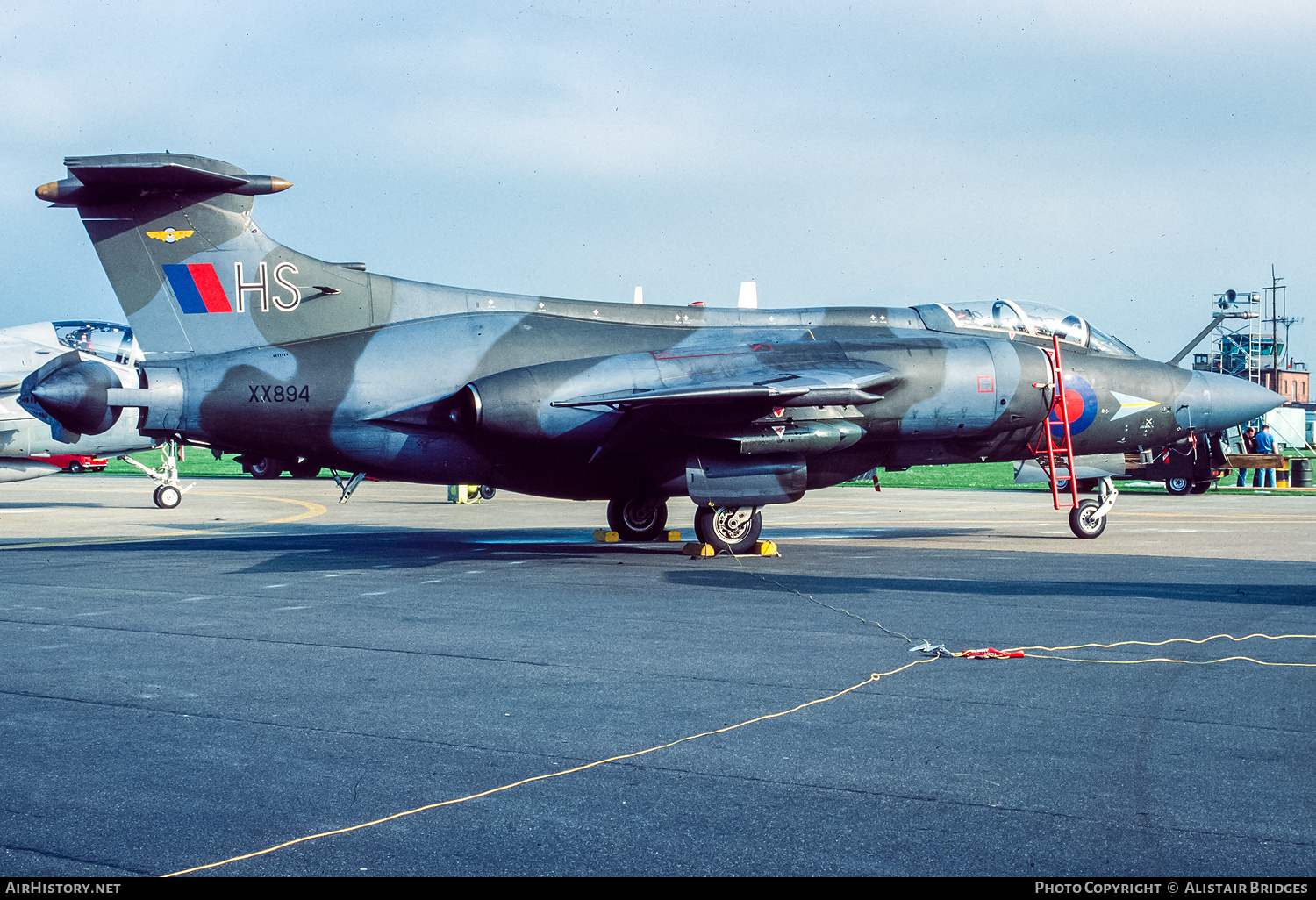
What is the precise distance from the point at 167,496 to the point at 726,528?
55.6 ft

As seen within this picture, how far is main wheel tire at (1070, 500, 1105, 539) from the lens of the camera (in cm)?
1695

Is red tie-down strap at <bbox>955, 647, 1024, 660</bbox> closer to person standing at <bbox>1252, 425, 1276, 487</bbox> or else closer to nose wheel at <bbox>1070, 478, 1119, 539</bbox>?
nose wheel at <bbox>1070, 478, 1119, 539</bbox>

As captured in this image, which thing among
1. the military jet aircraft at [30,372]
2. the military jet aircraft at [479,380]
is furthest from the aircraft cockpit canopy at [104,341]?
the military jet aircraft at [479,380]

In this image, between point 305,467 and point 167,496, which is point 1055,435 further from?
point 167,496

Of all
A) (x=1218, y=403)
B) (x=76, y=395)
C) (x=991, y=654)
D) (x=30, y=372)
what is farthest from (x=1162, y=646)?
(x=30, y=372)

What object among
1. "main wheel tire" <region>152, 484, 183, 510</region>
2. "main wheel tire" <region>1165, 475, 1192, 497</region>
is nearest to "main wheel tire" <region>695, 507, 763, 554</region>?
"main wheel tire" <region>152, 484, 183, 510</region>

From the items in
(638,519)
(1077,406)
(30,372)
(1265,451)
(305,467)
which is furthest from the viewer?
(1265,451)

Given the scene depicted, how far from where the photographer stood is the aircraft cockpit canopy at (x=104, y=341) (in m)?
23.0

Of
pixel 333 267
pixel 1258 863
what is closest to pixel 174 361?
pixel 333 267

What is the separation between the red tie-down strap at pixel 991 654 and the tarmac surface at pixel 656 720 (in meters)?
0.18

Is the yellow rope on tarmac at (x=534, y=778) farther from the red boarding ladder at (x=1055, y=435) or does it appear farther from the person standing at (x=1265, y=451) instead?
the person standing at (x=1265, y=451)

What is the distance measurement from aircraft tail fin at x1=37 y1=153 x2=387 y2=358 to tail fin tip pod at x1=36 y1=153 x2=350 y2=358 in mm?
11

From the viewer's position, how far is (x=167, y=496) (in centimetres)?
2620

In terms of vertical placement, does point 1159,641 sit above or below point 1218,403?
below
